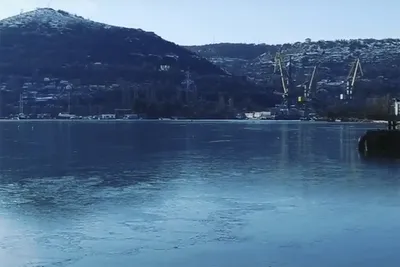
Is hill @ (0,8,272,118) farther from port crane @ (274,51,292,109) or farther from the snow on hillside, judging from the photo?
port crane @ (274,51,292,109)

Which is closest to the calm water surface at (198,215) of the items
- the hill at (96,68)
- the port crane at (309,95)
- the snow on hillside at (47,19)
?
the hill at (96,68)

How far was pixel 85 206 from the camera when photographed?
54.3 ft

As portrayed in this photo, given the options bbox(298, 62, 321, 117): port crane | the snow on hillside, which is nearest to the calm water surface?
bbox(298, 62, 321, 117): port crane

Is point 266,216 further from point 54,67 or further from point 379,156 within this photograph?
point 54,67

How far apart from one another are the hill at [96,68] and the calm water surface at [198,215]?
4198 inches

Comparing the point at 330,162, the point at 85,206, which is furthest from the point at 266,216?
the point at 330,162

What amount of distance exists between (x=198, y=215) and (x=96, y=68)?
429 feet

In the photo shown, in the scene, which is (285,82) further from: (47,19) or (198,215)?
(198,215)

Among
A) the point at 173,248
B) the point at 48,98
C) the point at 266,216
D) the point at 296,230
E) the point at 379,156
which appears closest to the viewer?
the point at 173,248

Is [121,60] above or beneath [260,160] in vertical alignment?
above

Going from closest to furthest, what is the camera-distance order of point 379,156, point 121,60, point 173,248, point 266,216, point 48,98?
point 173,248 < point 266,216 < point 379,156 < point 48,98 < point 121,60

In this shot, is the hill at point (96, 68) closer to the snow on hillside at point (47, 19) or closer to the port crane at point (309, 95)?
the snow on hillside at point (47, 19)

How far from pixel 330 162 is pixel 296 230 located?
16826 millimetres

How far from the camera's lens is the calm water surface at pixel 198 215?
1165 centimetres
